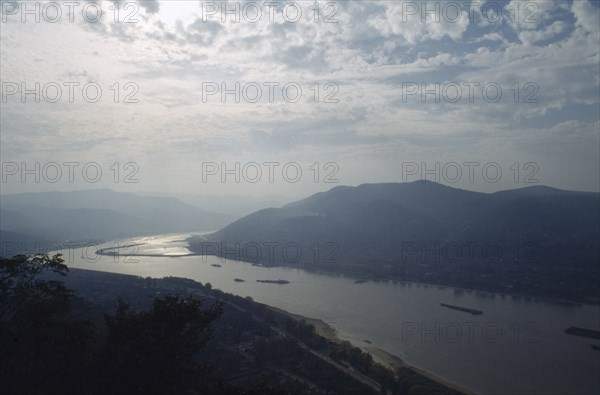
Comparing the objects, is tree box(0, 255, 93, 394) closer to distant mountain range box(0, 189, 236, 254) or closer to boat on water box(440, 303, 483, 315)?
boat on water box(440, 303, 483, 315)

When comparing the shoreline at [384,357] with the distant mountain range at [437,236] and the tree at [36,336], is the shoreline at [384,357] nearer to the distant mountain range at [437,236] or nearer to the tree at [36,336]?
the tree at [36,336]

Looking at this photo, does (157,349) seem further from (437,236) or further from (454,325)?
(437,236)

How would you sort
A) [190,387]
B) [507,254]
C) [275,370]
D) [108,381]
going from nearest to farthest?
[108,381] < [190,387] < [275,370] < [507,254]

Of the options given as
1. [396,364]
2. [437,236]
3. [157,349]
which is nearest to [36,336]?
[157,349]

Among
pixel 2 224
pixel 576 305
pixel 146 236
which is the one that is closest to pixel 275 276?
pixel 576 305

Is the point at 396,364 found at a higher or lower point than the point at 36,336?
lower

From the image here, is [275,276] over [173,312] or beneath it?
beneath

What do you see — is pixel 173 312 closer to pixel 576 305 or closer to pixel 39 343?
pixel 39 343

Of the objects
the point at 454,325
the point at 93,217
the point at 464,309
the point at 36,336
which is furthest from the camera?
the point at 93,217
